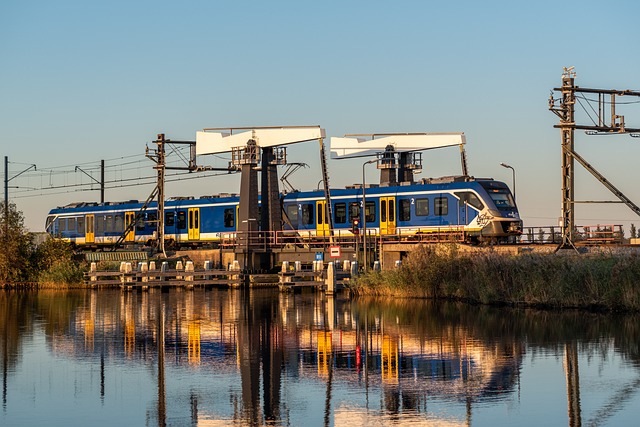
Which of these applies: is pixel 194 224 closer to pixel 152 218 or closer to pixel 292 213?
pixel 152 218

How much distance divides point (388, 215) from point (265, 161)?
6.95m

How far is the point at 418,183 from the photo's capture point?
163 feet

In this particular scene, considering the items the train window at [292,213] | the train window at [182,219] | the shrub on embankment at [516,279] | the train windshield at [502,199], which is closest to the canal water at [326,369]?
the shrub on embankment at [516,279]

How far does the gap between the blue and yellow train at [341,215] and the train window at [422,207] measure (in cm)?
5

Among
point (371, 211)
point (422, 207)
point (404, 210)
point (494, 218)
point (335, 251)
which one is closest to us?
point (335, 251)

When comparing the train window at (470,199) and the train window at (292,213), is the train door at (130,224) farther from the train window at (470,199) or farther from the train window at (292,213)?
the train window at (470,199)

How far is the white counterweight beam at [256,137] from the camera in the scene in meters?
48.2

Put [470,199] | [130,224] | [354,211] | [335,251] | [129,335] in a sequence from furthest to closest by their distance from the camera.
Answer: [130,224] < [354,211] < [470,199] < [335,251] < [129,335]

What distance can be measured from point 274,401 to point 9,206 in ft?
151

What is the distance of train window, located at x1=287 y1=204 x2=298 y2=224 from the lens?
53.7 meters

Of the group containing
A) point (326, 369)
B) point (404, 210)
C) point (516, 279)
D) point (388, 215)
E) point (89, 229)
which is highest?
point (404, 210)

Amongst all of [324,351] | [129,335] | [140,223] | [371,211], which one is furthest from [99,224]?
[324,351]

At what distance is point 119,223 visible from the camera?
6419cm

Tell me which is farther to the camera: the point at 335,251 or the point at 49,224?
→ the point at 49,224
